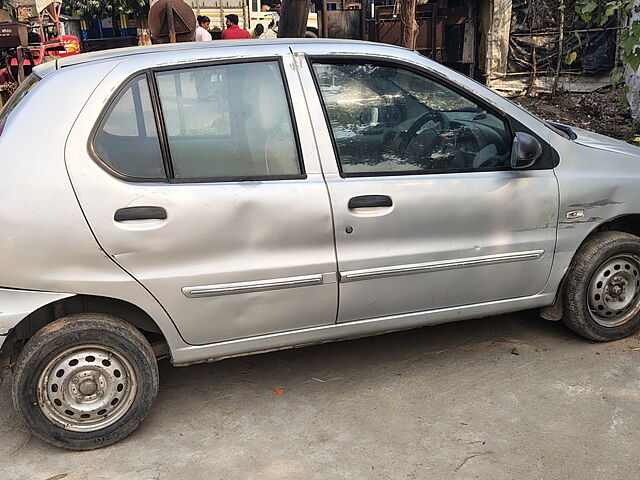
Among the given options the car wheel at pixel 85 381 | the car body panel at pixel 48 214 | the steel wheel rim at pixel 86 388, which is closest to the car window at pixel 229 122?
the car body panel at pixel 48 214

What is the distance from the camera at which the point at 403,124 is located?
3.40 meters

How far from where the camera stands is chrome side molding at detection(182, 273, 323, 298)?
116 inches

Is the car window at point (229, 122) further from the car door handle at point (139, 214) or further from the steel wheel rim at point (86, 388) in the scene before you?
the steel wheel rim at point (86, 388)

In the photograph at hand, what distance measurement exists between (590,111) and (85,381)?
34.7ft

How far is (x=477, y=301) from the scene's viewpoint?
3510 mm

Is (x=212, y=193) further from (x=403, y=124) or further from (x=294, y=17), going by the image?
(x=294, y=17)

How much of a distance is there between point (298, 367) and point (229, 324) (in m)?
0.82

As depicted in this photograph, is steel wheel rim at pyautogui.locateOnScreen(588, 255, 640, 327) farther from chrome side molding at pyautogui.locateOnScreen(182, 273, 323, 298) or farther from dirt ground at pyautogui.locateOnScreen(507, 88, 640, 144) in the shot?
dirt ground at pyautogui.locateOnScreen(507, 88, 640, 144)

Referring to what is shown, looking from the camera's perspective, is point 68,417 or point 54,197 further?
point 68,417

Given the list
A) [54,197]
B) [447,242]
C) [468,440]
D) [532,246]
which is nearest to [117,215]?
[54,197]

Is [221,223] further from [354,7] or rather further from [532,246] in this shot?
[354,7]

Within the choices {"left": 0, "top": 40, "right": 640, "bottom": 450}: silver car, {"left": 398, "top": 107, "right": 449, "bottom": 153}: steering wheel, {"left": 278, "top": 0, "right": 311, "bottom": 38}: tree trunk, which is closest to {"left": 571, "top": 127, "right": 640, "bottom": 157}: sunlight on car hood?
{"left": 0, "top": 40, "right": 640, "bottom": 450}: silver car

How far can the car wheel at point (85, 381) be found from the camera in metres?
2.84

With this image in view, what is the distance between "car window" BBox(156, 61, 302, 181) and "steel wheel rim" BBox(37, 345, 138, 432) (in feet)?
2.97
